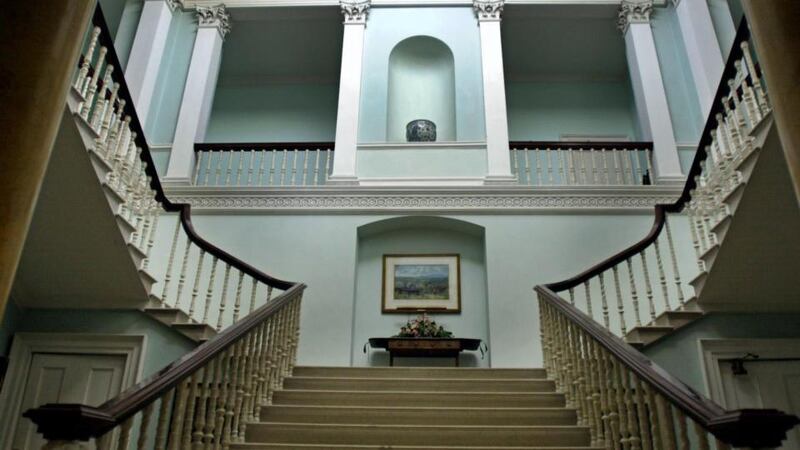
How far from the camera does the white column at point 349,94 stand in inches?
312

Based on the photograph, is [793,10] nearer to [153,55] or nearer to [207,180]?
[207,180]

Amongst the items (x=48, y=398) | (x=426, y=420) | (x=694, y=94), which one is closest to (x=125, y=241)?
(x=48, y=398)

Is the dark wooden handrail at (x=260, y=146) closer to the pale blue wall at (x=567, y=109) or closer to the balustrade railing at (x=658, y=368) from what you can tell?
the pale blue wall at (x=567, y=109)

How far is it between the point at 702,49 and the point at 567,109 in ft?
7.91

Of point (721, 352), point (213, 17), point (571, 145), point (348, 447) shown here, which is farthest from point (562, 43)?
point (348, 447)

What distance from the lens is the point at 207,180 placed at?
805 cm

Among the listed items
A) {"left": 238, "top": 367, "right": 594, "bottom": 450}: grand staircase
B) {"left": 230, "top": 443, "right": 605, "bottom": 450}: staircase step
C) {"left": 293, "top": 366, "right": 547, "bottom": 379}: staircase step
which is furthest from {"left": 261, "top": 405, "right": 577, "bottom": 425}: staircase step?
{"left": 293, "top": 366, "right": 547, "bottom": 379}: staircase step

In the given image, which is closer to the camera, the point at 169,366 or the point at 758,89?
the point at 169,366

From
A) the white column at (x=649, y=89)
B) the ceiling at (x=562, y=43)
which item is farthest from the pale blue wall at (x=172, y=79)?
the white column at (x=649, y=89)

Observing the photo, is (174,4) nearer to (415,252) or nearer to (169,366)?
(415,252)

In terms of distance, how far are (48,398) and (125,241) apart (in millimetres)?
1916

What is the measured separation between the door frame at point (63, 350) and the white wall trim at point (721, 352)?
5.33 meters

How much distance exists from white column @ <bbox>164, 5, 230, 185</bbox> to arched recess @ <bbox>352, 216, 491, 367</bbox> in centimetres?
269

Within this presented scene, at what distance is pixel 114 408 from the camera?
215 centimetres
